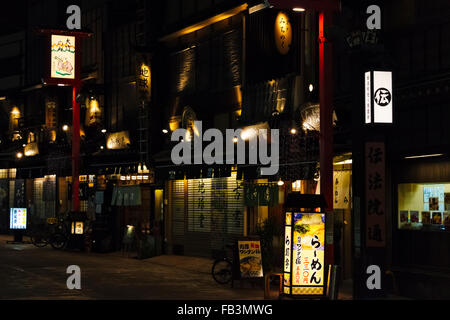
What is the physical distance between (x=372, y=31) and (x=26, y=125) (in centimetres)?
3489

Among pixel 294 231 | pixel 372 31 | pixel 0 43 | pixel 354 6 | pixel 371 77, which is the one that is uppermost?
pixel 0 43

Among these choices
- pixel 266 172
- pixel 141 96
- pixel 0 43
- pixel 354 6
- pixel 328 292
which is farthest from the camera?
pixel 0 43

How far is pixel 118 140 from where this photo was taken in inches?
1391

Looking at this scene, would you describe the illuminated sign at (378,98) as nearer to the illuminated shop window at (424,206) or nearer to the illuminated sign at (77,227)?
the illuminated shop window at (424,206)

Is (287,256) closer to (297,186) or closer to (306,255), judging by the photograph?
(306,255)

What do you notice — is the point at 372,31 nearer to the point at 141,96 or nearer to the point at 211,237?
the point at 211,237

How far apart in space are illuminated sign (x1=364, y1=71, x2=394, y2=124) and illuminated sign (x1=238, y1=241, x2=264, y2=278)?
5.29m

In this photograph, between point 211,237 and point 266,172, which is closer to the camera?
point 266,172

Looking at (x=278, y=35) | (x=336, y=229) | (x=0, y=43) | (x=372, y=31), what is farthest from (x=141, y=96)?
(x=0, y=43)

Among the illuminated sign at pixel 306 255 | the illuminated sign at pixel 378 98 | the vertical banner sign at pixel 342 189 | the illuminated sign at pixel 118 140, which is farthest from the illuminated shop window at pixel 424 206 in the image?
the illuminated sign at pixel 118 140

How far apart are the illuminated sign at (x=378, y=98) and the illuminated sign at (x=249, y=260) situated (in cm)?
529

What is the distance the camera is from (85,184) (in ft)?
125

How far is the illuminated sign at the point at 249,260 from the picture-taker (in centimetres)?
2002

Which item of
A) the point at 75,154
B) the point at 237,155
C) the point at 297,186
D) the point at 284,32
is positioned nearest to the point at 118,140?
the point at 75,154
